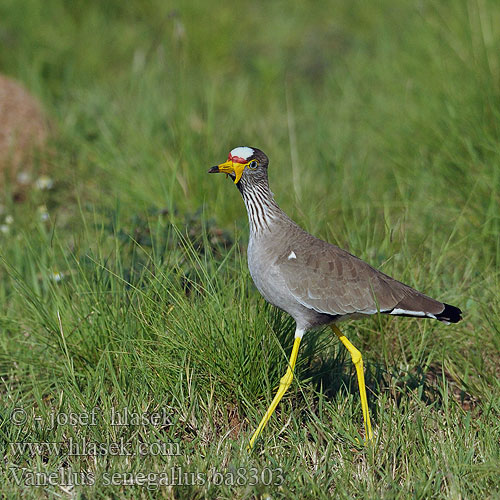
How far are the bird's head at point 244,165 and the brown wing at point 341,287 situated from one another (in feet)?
1.34

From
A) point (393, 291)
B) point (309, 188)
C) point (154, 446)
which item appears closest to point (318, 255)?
point (393, 291)

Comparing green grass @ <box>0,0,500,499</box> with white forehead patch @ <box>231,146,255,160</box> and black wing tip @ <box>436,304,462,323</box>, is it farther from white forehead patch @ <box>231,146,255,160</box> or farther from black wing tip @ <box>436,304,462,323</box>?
white forehead patch @ <box>231,146,255,160</box>

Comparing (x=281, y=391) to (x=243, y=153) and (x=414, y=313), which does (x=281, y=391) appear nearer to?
(x=414, y=313)

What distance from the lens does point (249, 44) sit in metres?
8.95

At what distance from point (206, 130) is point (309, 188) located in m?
0.96

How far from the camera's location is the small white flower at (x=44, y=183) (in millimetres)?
6126

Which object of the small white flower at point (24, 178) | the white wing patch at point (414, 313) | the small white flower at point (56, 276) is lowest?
the small white flower at point (24, 178)

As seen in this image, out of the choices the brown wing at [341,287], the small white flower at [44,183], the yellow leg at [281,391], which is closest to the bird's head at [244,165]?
the brown wing at [341,287]

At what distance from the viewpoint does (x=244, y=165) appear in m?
3.78

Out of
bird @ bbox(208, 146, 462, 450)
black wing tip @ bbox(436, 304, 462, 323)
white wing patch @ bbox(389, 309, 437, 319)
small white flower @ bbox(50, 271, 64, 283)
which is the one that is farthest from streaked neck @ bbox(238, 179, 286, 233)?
small white flower @ bbox(50, 271, 64, 283)

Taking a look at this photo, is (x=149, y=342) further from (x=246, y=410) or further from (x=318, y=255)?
(x=318, y=255)

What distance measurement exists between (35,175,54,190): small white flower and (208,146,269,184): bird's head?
277cm

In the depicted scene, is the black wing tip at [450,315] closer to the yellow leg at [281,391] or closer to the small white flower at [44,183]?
the yellow leg at [281,391]

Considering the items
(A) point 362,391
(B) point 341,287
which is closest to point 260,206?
(B) point 341,287
